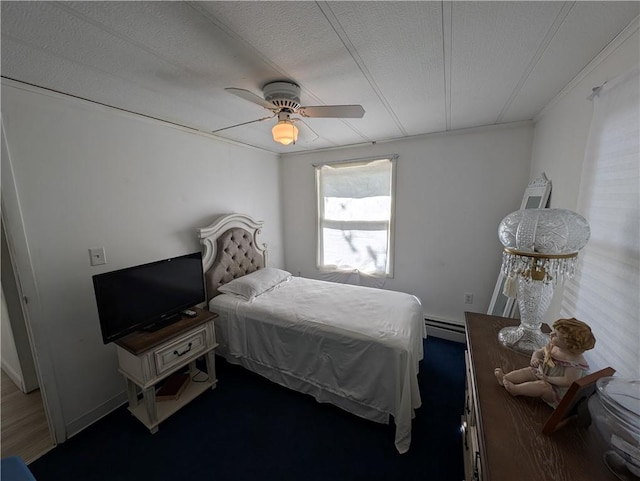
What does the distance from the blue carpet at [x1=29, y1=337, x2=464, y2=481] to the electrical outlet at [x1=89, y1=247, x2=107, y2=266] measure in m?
1.22

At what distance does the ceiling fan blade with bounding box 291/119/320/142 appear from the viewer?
7.41ft

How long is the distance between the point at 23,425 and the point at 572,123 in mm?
4457

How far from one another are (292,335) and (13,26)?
7.31 feet

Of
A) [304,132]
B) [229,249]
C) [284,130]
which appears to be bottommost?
[229,249]

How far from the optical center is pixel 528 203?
2.24 m

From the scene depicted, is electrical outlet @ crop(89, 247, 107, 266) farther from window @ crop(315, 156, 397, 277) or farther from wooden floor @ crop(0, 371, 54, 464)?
window @ crop(315, 156, 397, 277)

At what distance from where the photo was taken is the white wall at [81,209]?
153 cm

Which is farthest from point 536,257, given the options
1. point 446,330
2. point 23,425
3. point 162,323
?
point 23,425

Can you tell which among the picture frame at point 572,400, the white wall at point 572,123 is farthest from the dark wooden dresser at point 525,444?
the white wall at point 572,123

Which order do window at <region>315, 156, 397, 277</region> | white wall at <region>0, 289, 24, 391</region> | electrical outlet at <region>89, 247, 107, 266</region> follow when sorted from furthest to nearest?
window at <region>315, 156, 397, 277</region> → white wall at <region>0, 289, 24, 391</region> → electrical outlet at <region>89, 247, 107, 266</region>

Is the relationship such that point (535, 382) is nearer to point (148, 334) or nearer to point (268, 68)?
point (268, 68)

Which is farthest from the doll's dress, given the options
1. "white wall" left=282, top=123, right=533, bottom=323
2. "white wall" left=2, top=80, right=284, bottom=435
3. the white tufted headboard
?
"white wall" left=2, top=80, right=284, bottom=435

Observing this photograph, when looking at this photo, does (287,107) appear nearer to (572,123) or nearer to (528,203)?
(572,123)

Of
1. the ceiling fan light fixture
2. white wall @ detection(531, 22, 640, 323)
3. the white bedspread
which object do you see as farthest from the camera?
the white bedspread
